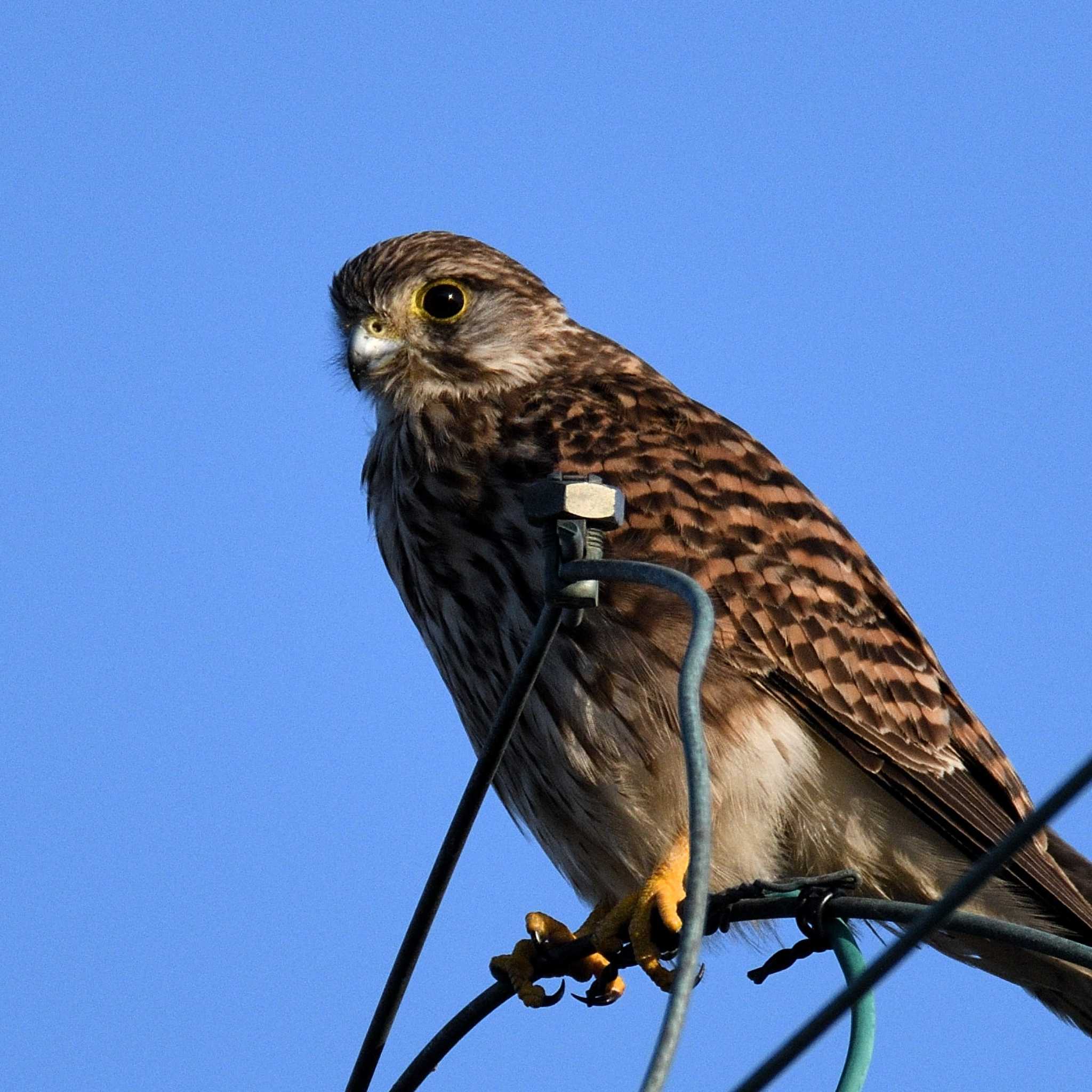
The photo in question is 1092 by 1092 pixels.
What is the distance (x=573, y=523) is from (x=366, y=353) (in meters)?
2.91

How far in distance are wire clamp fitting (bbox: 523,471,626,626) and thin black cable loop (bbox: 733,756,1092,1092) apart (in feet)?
2.72

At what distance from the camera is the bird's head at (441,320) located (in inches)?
197

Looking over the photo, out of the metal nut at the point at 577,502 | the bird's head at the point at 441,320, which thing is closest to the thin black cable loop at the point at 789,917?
the metal nut at the point at 577,502

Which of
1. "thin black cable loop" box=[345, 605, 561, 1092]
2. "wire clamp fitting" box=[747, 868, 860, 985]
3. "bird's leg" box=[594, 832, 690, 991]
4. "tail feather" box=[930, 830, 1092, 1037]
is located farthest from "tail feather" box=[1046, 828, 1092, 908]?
"thin black cable loop" box=[345, 605, 561, 1092]

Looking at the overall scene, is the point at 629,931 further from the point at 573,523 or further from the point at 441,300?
the point at 441,300

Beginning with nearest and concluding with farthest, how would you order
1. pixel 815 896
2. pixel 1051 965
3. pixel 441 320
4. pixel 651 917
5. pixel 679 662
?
pixel 815 896 < pixel 651 917 < pixel 679 662 < pixel 1051 965 < pixel 441 320

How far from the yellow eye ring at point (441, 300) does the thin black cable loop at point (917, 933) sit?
12.7ft

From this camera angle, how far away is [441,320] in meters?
5.22

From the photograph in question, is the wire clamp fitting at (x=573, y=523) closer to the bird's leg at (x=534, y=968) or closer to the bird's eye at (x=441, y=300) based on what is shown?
the bird's leg at (x=534, y=968)

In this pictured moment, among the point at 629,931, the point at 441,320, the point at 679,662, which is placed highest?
the point at 441,320

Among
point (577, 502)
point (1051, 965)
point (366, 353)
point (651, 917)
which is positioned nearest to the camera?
point (577, 502)

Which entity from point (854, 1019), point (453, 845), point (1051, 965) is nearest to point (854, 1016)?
point (854, 1019)

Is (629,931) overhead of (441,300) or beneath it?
beneath

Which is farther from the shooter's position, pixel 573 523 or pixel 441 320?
pixel 441 320
